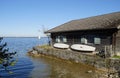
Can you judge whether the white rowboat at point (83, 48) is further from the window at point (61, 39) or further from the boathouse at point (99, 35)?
the window at point (61, 39)

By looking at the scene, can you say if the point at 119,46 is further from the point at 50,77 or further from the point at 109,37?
the point at 50,77

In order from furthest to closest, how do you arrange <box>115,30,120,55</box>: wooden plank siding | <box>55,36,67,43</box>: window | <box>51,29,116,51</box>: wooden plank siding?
<box>55,36,67,43</box>: window → <box>51,29,116,51</box>: wooden plank siding → <box>115,30,120,55</box>: wooden plank siding

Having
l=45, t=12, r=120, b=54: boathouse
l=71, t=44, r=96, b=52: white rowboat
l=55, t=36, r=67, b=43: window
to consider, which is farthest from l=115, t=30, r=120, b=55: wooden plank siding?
l=55, t=36, r=67, b=43: window

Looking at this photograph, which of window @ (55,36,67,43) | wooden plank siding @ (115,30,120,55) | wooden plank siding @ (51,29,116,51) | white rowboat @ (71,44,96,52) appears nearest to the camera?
wooden plank siding @ (115,30,120,55)

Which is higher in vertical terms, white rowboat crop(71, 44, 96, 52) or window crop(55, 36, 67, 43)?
window crop(55, 36, 67, 43)

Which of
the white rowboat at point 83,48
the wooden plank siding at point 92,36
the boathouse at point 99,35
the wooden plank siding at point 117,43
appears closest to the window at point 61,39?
the boathouse at point 99,35

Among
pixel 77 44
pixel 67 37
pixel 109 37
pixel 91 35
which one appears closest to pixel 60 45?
pixel 67 37

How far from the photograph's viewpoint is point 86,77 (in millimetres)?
18359

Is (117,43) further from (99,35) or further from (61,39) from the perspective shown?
(61,39)

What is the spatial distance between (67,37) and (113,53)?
10.7 metres

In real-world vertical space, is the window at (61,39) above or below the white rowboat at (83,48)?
above

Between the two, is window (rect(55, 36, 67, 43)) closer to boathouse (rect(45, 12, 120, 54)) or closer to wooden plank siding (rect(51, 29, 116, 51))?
boathouse (rect(45, 12, 120, 54))

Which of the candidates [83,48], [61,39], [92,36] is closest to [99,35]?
[92,36]

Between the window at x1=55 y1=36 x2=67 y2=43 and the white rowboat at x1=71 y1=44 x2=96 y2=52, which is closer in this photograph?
the white rowboat at x1=71 y1=44 x2=96 y2=52
